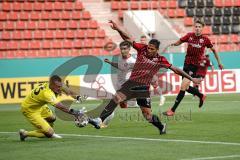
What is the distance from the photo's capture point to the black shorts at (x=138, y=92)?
14.5 m

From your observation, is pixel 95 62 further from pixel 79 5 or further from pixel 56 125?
pixel 56 125

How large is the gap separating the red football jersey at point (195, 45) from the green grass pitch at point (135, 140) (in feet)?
5.11

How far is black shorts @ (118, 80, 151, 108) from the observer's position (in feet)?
47.6

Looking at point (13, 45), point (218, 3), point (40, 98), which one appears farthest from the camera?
point (218, 3)

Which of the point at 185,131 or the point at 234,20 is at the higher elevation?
the point at 234,20

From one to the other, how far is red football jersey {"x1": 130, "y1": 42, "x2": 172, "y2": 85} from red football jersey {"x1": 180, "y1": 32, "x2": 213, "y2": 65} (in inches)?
178

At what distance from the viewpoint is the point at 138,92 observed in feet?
48.0

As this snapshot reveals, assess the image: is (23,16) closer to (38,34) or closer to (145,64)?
(38,34)

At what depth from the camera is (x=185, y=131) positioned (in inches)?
594

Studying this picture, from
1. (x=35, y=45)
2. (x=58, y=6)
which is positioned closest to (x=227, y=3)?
(x=58, y=6)

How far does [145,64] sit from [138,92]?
597 millimetres

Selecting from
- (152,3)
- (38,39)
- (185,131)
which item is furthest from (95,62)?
(185,131)

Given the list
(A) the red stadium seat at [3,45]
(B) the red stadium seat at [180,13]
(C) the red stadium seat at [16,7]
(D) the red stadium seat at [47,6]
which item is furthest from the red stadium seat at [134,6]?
(A) the red stadium seat at [3,45]

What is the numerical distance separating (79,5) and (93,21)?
1.06 meters
